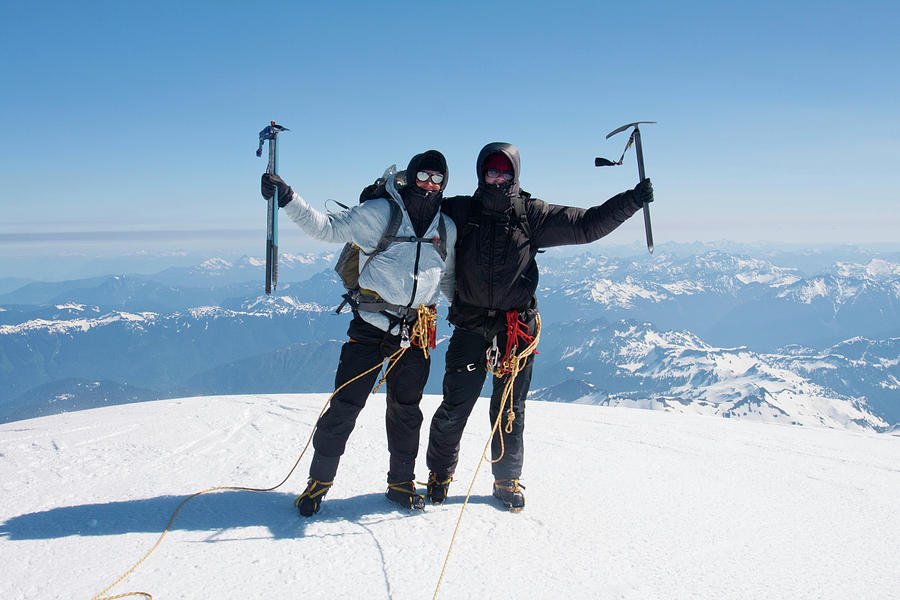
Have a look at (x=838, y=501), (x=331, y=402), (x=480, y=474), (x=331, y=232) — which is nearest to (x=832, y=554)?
(x=838, y=501)

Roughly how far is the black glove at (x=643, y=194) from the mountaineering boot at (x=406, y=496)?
11.8 ft

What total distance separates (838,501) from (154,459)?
801cm

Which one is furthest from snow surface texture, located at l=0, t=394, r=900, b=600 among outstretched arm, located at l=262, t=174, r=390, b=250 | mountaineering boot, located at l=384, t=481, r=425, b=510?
outstretched arm, located at l=262, t=174, r=390, b=250

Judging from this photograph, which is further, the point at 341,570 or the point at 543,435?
the point at 543,435

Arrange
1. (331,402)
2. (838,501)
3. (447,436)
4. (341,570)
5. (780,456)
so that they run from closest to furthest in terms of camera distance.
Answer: (341,570) < (331,402) < (447,436) < (838,501) < (780,456)

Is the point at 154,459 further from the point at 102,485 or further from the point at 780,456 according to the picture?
the point at 780,456

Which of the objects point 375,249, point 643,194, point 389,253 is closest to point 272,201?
point 375,249

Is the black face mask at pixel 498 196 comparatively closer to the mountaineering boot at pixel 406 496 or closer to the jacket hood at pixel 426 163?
the jacket hood at pixel 426 163

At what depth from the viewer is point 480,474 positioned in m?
5.74

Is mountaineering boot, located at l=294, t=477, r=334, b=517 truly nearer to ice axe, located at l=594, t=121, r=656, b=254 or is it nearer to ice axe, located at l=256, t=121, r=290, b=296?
ice axe, located at l=256, t=121, r=290, b=296

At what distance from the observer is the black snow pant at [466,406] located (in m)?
4.81

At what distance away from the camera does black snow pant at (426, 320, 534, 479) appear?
4809 millimetres

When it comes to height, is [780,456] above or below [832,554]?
below

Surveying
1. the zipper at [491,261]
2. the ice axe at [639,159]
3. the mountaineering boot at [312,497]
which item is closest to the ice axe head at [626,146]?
the ice axe at [639,159]
